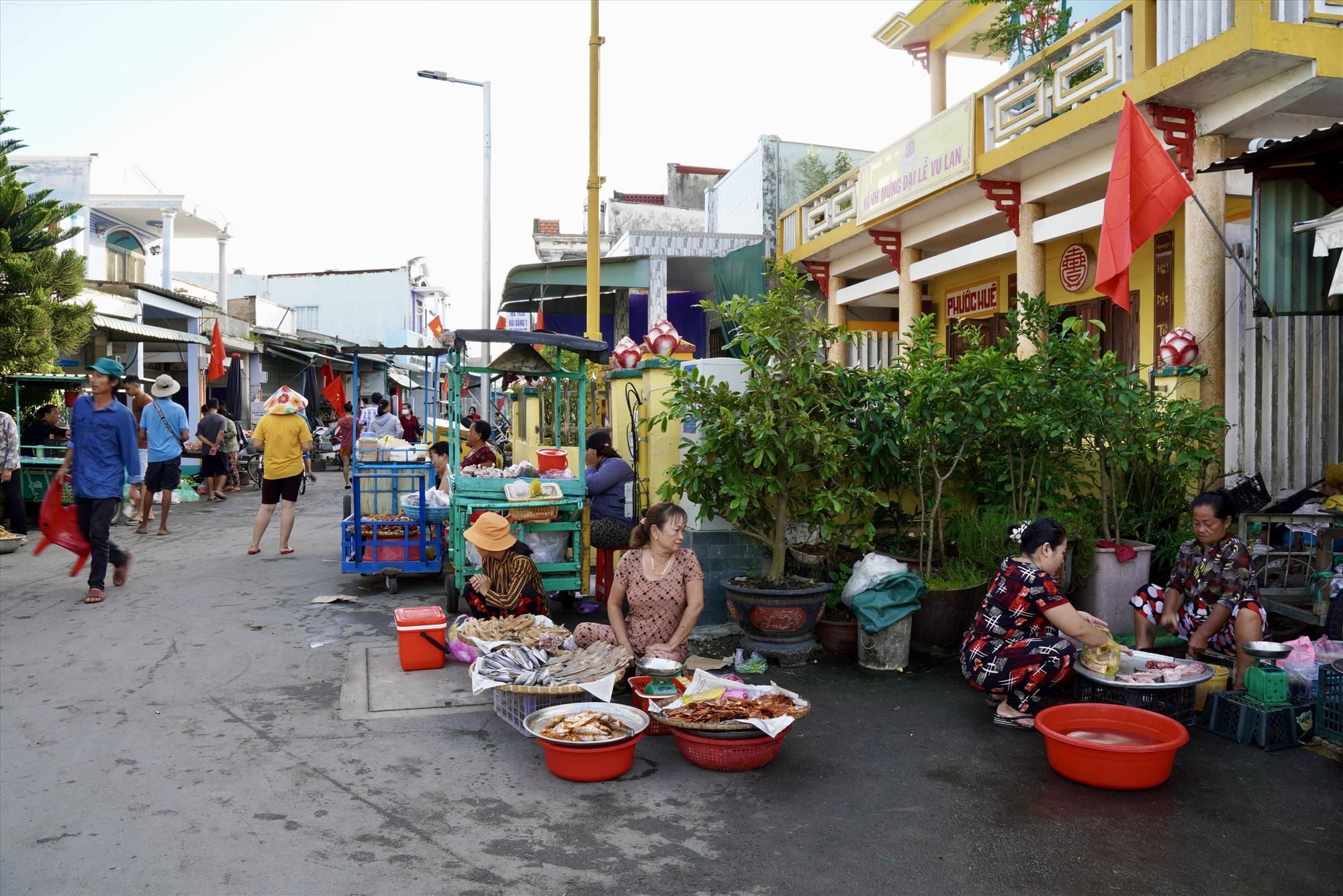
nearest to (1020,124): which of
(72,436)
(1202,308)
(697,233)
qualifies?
(1202,308)

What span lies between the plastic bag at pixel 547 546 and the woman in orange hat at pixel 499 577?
71 cm

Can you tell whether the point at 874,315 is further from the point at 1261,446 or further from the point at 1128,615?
the point at 1128,615

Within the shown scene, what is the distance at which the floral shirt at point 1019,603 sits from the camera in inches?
200

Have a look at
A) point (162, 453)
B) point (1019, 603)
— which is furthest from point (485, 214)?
point (1019, 603)

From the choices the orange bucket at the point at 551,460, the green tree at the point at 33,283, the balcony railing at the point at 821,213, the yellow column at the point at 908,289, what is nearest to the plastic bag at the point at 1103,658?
the orange bucket at the point at 551,460

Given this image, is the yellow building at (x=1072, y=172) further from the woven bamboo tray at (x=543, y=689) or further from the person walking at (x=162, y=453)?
the person walking at (x=162, y=453)

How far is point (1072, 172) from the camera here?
33.7 feet

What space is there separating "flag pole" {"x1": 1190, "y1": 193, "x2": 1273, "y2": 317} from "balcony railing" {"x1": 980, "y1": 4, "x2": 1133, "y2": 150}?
1.75m

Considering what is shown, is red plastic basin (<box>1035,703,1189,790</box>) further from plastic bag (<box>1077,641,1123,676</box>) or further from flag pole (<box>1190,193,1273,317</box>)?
flag pole (<box>1190,193,1273,317</box>)

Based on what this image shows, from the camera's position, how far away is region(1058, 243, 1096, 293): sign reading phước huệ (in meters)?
12.0

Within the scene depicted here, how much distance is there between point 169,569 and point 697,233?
10549mm

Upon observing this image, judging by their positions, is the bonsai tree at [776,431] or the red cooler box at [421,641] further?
the bonsai tree at [776,431]

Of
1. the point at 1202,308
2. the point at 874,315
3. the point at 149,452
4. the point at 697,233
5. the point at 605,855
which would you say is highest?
the point at 697,233

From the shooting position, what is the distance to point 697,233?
17312 mm
